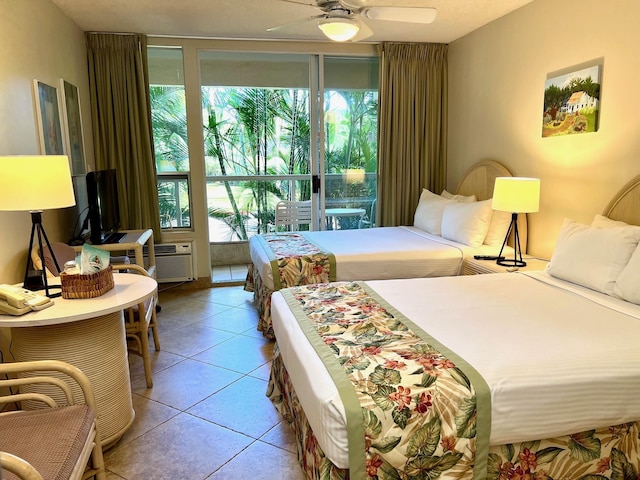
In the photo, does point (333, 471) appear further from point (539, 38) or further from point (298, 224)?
point (298, 224)

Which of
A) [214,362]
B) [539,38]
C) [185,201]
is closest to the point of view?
[214,362]

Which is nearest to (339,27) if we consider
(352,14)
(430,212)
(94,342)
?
(352,14)

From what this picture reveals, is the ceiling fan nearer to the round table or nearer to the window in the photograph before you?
the round table

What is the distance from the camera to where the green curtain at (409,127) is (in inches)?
189

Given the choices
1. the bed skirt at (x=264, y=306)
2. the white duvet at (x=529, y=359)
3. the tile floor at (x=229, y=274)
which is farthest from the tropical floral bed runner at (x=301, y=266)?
the tile floor at (x=229, y=274)

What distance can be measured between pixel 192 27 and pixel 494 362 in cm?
388

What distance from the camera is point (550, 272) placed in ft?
9.18

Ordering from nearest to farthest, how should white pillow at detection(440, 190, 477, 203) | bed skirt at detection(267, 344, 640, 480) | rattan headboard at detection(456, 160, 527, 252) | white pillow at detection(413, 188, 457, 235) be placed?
bed skirt at detection(267, 344, 640, 480), rattan headboard at detection(456, 160, 527, 252), white pillow at detection(440, 190, 477, 203), white pillow at detection(413, 188, 457, 235)

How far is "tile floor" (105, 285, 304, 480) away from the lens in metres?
2.08

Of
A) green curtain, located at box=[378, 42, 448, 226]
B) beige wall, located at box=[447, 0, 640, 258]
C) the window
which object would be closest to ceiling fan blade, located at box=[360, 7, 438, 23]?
beige wall, located at box=[447, 0, 640, 258]

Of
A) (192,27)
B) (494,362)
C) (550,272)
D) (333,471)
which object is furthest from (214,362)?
(192,27)

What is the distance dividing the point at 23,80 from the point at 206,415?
7.53 feet

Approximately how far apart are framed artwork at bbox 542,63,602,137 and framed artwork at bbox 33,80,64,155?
356cm

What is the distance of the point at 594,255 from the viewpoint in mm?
2523
